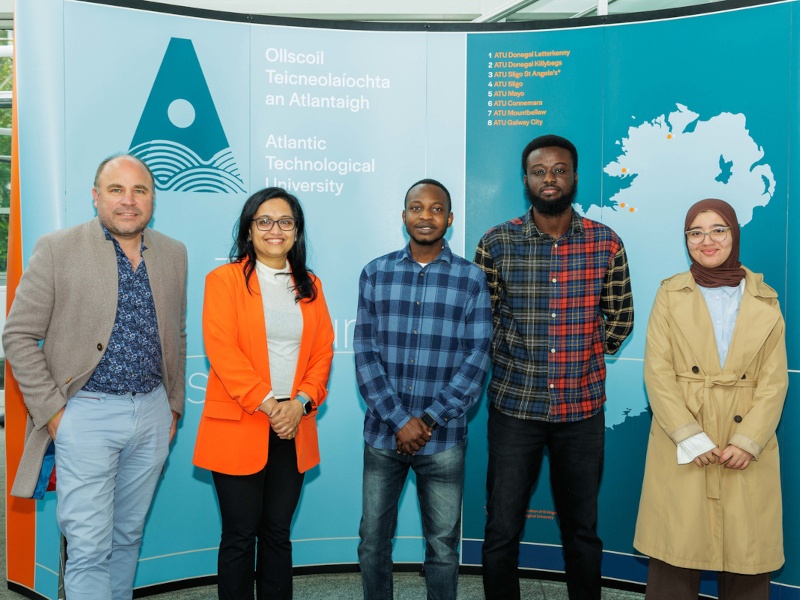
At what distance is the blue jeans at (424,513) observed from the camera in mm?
2465

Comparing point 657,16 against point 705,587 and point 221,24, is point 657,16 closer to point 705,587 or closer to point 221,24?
point 221,24

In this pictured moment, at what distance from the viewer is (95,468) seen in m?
2.27

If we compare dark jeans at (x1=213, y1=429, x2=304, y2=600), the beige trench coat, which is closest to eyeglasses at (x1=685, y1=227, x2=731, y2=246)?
the beige trench coat

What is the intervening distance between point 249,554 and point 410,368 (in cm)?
86

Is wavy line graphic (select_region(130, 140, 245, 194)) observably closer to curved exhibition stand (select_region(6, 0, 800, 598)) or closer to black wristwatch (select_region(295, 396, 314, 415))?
curved exhibition stand (select_region(6, 0, 800, 598))

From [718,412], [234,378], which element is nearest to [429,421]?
[234,378]

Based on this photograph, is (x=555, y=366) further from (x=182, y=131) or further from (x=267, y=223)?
(x=182, y=131)

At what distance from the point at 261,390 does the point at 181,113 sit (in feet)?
5.04

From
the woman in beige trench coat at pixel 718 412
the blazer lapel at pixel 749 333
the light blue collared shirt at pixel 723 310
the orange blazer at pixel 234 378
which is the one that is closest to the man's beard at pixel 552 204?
the woman in beige trench coat at pixel 718 412

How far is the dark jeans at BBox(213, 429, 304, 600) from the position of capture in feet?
7.63

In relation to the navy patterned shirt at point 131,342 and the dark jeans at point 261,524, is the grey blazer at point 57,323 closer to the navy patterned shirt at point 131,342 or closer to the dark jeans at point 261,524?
the navy patterned shirt at point 131,342

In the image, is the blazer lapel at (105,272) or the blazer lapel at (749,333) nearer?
the blazer lapel at (105,272)

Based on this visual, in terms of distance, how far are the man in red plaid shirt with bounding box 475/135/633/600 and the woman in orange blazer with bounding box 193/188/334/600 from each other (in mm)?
730

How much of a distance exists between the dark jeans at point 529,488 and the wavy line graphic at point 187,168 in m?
1.69
